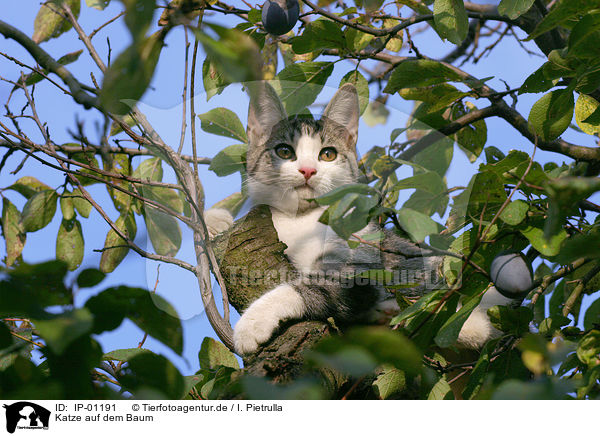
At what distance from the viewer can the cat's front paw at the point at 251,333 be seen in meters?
1.63

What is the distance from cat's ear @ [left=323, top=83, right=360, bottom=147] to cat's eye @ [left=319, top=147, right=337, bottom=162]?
0.33 feet

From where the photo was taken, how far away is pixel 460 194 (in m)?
1.41

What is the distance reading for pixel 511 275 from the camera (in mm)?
1203

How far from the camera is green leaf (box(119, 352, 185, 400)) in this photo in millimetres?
704

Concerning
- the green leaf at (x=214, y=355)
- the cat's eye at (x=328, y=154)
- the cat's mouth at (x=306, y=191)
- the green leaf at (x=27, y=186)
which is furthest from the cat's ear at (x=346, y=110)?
the green leaf at (x=27, y=186)

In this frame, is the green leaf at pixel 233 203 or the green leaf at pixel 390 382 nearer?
the green leaf at pixel 390 382

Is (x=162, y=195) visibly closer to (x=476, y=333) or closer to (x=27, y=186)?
(x=27, y=186)

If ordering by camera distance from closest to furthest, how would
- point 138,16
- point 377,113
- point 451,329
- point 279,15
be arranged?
point 138,16 → point 451,329 → point 279,15 → point 377,113

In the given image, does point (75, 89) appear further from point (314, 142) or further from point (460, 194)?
point (460, 194)

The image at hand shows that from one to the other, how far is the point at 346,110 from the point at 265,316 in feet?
3.44

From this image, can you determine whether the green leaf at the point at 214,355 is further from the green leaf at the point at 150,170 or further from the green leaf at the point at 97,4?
the green leaf at the point at 97,4

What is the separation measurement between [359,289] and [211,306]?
0.61 metres

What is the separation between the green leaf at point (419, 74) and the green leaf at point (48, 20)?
1454 millimetres
